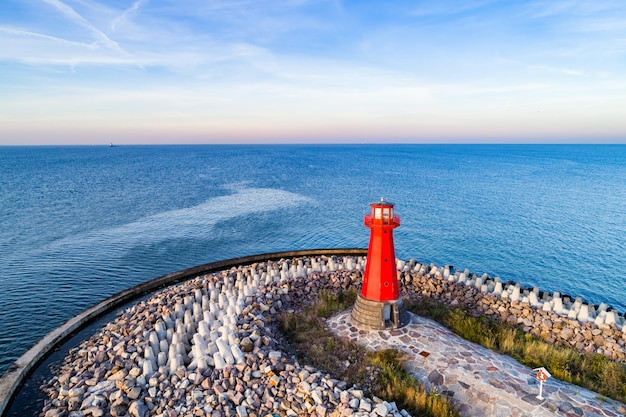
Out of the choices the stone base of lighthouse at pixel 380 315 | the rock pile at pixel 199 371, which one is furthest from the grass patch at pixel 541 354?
the rock pile at pixel 199 371

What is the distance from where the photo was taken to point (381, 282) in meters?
13.1

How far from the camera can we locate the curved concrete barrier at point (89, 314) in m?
12.4

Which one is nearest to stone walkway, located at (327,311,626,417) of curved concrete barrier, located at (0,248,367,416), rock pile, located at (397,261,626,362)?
rock pile, located at (397,261,626,362)

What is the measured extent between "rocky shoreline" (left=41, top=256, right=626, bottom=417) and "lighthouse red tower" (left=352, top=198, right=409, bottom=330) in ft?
10.6

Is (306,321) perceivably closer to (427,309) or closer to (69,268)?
(427,309)

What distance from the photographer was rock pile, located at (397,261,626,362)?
13422mm

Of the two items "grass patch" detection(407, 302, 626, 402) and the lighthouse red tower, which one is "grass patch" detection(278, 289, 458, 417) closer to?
the lighthouse red tower

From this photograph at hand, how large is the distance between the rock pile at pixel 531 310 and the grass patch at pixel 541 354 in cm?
54

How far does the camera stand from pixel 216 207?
154 feet

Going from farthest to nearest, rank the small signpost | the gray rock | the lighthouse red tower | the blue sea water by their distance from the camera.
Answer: the blue sea water < the lighthouse red tower < the gray rock < the small signpost

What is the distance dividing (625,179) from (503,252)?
6737cm

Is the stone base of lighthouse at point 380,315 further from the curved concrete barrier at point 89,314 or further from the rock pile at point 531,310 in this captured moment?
the curved concrete barrier at point 89,314

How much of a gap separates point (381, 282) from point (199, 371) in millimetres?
6459

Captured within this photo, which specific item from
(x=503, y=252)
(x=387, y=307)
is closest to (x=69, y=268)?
(x=387, y=307)
